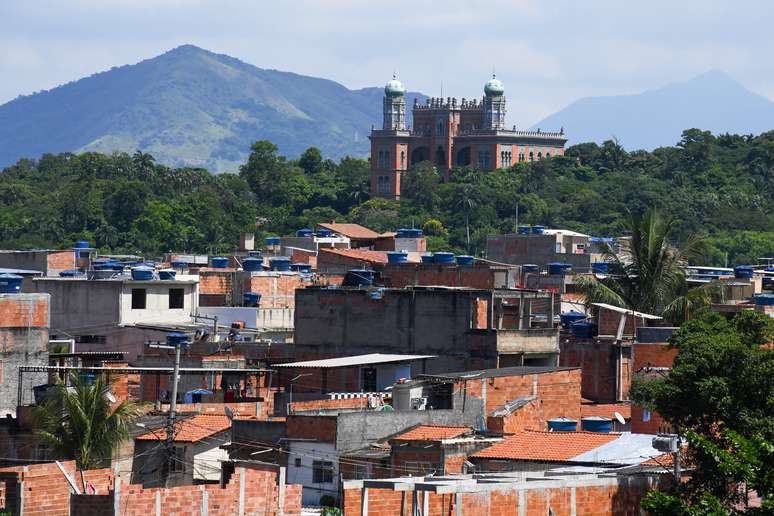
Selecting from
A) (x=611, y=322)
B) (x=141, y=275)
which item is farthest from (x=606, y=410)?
(x=141, y=275)

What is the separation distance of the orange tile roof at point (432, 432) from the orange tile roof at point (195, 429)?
3.51 metres

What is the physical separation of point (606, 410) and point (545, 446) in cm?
926

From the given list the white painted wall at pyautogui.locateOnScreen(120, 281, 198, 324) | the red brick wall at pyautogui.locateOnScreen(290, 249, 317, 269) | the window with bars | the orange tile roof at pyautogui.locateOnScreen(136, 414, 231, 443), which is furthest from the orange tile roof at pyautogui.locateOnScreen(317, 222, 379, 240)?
the window with bars

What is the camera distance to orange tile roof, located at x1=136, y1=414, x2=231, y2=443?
3425 centimetres

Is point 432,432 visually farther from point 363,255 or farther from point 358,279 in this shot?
point 363,255

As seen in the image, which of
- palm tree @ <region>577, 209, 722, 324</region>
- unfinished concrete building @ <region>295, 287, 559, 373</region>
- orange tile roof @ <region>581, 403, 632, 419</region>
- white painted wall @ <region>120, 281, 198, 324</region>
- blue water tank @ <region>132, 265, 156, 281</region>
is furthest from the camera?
blue water tank @ <region>132, 265, 156, 281</region>

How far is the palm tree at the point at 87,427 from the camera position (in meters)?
33.6

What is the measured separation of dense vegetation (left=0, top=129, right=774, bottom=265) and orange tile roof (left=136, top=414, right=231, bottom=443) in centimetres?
8635

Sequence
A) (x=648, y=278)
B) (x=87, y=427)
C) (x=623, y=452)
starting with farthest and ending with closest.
Result: (x=648, y=278) → (x=87, y=427) → (x=623, y=452)

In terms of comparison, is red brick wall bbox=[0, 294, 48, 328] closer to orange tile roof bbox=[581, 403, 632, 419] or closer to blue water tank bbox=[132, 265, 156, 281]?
orange tile roof bbox=[581, 403, 632, 419]

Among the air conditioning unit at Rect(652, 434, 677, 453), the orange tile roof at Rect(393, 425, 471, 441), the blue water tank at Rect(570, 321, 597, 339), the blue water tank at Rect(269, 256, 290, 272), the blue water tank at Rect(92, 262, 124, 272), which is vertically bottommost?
the orange tile roof at Rect(393, 425, 471, 441)

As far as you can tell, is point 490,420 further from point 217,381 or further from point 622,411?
point 217,381

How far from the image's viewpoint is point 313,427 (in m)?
33.2

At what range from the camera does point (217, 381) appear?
4459cm
